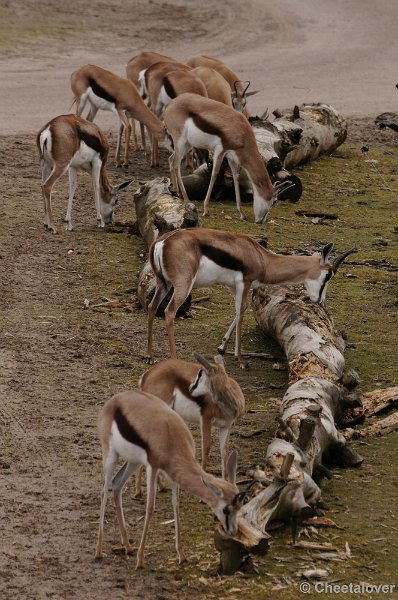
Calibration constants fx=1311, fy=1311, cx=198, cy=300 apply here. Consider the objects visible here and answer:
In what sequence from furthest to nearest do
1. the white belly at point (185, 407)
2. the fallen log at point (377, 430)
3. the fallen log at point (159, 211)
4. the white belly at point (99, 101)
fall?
the white belly at point (99, 101), the fallen log at point (159, 211), the fallen log at point (377, 430), the white belly at point (185, 407)

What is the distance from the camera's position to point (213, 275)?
11.2 meters

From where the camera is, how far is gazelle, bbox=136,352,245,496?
852 cm

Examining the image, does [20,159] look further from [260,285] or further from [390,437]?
[390,437]

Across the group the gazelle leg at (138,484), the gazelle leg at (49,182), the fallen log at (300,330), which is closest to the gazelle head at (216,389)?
the gazelle leg at (138,484)

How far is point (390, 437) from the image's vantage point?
384 inches

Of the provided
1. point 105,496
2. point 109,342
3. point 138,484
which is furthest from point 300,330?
point 105,496

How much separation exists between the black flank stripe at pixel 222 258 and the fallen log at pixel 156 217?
942 millimetres

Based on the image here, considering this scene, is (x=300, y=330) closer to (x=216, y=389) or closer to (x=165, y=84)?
(x=216, y=389)

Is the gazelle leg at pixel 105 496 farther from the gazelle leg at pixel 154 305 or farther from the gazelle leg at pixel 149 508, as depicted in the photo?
the gazelle leg at pixel 154 305

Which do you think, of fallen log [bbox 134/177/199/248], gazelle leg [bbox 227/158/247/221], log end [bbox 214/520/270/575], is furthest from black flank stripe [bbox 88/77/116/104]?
log end [bbox 214/520/270/575]

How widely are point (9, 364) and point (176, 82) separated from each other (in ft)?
25.1

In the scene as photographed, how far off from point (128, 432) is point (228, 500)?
2.52 feet

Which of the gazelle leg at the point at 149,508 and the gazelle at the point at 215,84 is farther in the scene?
the gazelle at the point at 215,84

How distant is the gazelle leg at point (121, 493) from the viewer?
25.3 ft
